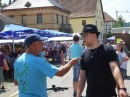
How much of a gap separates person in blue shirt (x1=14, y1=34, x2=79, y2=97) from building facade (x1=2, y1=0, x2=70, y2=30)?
41.7m

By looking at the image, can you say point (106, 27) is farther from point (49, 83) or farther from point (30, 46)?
point (30, 46)

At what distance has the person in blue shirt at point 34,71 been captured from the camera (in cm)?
385

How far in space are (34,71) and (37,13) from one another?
43.3 metres

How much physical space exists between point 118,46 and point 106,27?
264 feet

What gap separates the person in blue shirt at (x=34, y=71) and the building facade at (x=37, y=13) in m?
41.7

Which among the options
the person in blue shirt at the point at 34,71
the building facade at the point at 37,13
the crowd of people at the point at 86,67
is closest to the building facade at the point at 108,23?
the building facade at the point at 37,13

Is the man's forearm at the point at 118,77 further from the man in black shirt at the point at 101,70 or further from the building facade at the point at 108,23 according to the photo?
the building facade at the point at 108,23

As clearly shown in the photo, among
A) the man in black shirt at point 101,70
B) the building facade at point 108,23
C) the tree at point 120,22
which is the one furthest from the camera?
the building facade at point 108,23

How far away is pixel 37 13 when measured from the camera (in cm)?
4656

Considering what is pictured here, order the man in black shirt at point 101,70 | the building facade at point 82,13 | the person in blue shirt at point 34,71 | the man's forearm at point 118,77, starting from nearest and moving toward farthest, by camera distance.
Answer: the man's forearm at point 118,77 < the person in blue shirt at point 34,71 < the man in black shirt at point 101,70 < the building facade at point 82,13

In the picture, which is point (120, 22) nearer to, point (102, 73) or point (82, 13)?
point (82, 13)

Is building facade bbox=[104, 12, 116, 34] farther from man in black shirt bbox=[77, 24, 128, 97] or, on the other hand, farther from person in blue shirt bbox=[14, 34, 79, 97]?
person in blue shirt bbox=[14, 34, 79, 97]

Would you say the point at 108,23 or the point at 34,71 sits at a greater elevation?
the point at 108,23

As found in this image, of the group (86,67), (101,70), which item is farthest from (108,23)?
(101,70)
